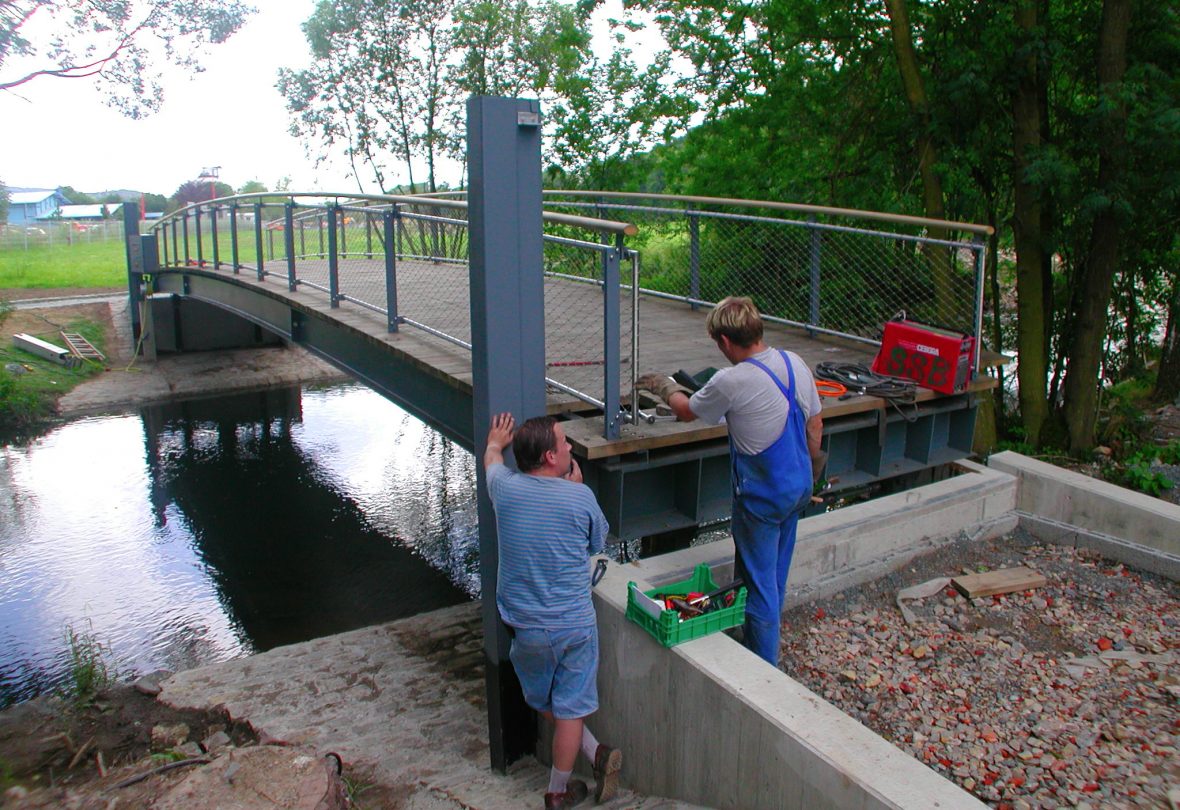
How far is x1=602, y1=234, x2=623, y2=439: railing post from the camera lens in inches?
201

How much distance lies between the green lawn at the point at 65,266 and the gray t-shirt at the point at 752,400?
91.5ft

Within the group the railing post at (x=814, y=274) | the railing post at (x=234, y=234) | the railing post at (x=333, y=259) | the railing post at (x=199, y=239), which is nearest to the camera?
the railing post at (x=814, y=274)

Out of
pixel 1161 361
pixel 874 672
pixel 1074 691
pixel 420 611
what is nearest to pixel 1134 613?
pixel 1074 691

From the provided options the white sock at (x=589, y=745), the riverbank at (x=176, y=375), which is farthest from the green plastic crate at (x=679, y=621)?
the riverbank at (x=176, y=375)

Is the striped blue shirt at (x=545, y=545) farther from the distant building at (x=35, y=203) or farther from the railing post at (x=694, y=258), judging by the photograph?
the distant building at (x=35, y=203)

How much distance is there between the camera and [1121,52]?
10172 millimetres

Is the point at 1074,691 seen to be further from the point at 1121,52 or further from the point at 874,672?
the point at 1121,52

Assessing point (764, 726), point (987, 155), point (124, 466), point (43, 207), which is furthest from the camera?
point (43, 207)

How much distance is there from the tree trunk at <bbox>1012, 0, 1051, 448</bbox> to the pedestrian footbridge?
0.99 m

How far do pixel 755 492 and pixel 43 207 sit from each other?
244 feet

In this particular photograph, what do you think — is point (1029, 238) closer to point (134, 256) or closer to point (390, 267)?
point (390, 267)

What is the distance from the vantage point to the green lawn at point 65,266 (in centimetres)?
2811

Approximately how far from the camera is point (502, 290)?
16.1 feet

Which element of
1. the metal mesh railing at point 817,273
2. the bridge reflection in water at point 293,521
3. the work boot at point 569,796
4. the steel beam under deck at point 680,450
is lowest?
the bridge reflection in water at point 293,521
